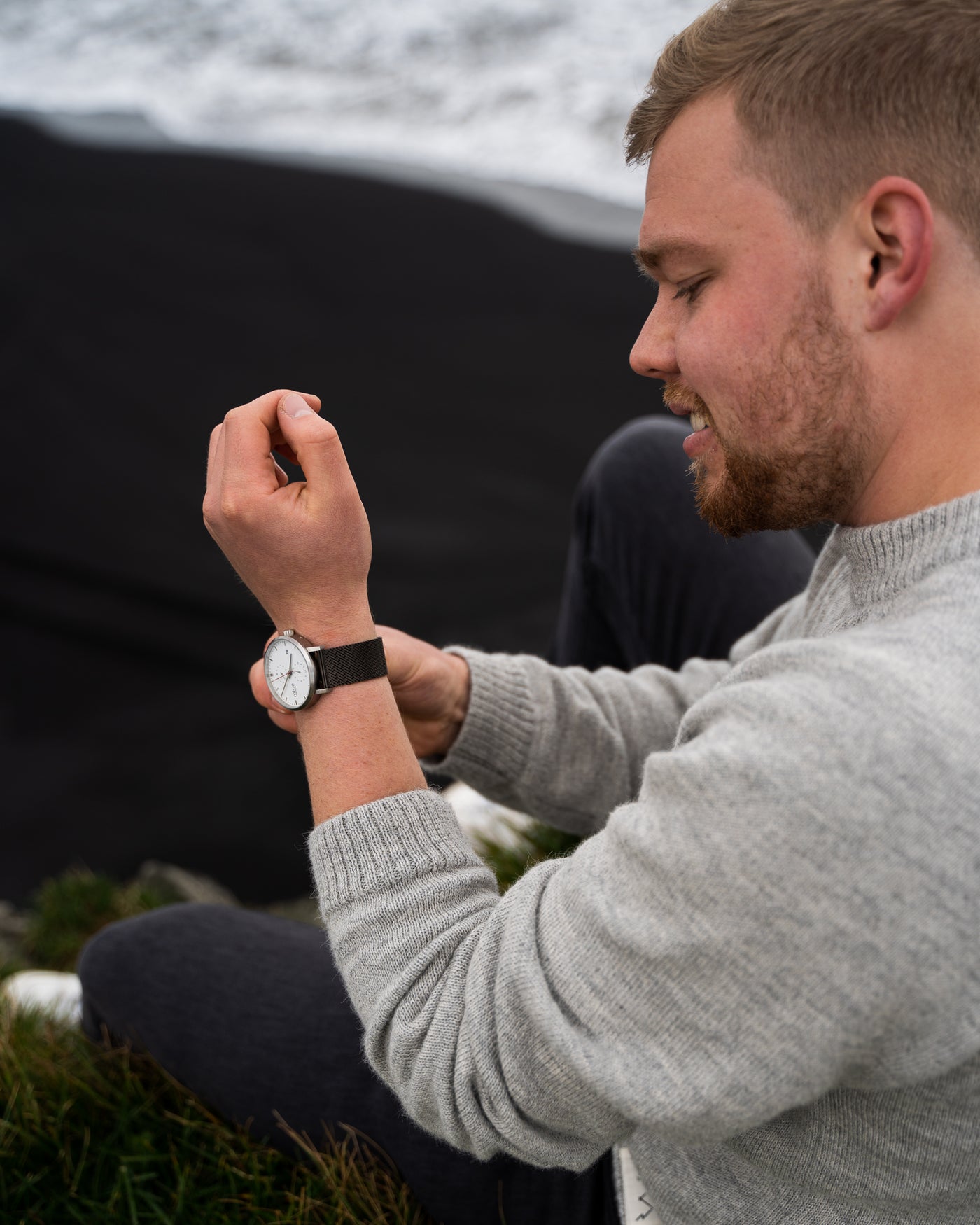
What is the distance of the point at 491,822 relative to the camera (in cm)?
173

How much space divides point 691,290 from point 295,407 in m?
0.31

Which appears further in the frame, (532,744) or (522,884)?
(532,744)

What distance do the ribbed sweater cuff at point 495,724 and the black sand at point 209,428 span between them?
1.02 m

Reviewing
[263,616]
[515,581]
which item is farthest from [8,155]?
[515,581]

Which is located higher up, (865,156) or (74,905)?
(865,156)

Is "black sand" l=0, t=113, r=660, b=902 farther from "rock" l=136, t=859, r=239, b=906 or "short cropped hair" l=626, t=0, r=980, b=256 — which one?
"short cropped hair" l=626, t=0, r=980, b=256

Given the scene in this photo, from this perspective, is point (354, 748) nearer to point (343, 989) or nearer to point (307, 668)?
point (307, 668)

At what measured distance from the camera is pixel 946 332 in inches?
28.6

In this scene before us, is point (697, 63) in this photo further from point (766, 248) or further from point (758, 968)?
point (758, 968)

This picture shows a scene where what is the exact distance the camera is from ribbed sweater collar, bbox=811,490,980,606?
0.71m

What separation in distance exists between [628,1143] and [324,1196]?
0.40 metres

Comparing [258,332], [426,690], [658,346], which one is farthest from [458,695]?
[258,332]

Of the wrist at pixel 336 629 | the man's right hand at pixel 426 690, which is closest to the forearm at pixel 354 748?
the wrist at pixel 336 629

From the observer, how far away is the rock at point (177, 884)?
1.94 m
